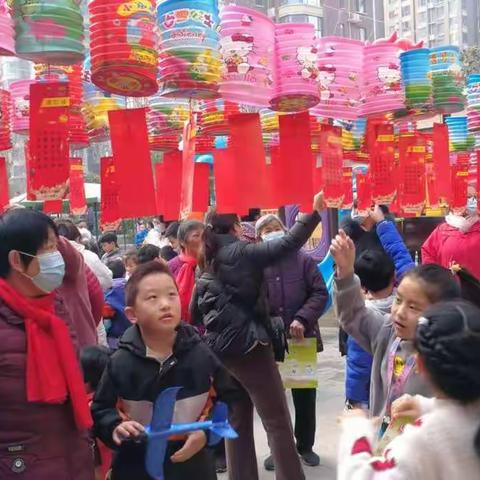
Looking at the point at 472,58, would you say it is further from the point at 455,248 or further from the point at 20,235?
the point at 20,235

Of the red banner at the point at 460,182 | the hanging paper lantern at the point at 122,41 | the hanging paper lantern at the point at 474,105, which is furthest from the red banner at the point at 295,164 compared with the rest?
the red banner at the point at 460,182

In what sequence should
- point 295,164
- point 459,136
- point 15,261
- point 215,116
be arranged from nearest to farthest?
point 15,261
point 295,164
point 215,116
point 459,136

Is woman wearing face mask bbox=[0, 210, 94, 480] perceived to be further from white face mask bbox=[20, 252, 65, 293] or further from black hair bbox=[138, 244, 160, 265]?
black hair bbox=[138, 244, 160, 265]

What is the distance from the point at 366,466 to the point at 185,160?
6.55 ft

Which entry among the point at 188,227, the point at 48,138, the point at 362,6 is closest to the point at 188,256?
the point at 188,227

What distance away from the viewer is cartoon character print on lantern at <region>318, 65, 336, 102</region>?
3682mm

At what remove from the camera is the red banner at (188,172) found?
3002 mm

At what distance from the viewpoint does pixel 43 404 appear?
1933 mm

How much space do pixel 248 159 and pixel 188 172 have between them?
14.5 inches

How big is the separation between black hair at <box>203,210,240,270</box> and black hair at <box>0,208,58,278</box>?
1.49 m

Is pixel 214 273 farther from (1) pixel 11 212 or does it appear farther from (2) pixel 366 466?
(2) pixel 366 466

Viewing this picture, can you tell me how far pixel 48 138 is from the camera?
9.07ft

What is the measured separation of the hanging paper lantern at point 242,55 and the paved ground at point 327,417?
2.33 m

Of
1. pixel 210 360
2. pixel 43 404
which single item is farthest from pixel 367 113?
pixel 43 404
